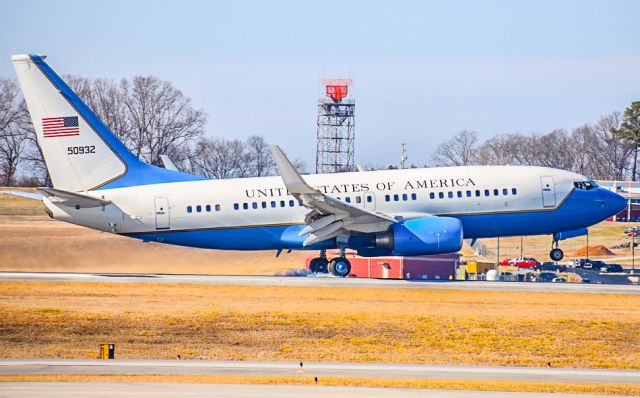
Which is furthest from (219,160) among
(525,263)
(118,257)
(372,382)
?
(372,382)

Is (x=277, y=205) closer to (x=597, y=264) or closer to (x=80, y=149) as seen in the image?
(x=80, y=149)

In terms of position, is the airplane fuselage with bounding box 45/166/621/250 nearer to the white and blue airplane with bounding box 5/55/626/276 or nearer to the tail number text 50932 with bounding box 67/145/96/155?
the white and blue airplane with bounding box 5/55/626/276

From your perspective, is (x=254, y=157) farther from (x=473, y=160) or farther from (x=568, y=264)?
(x=568, y=264)

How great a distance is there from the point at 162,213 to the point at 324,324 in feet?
42.6

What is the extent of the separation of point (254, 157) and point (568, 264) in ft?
175

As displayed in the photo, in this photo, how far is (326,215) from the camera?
50.8 meters

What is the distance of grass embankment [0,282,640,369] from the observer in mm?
37719

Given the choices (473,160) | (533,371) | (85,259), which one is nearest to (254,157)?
(473,160)

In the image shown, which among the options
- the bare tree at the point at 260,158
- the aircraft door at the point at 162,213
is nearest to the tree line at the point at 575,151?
the bare tree at the point at 260,158

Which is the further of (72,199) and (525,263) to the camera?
(525,263)

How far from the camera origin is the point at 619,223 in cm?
12431

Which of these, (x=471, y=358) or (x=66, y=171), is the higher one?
(x=66, y=171)

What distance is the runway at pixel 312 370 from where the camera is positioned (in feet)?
105

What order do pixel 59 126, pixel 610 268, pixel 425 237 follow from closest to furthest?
1. pixel 425 237
2. pixel 59 126
3. pixel 610 268
